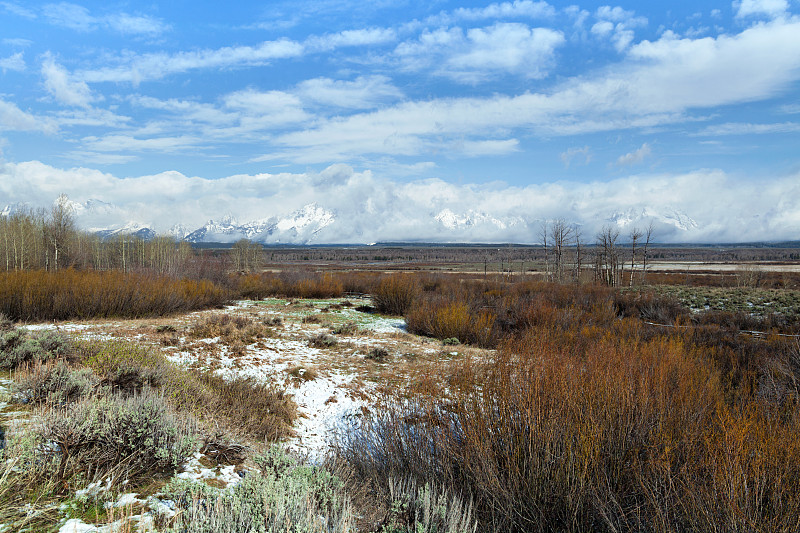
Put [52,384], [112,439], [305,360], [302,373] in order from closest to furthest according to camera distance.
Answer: [112,439] < [52,384] < [302,373] < [305,360]

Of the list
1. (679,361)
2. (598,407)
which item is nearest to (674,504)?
(598,407)

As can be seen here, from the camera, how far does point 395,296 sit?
73.0ft

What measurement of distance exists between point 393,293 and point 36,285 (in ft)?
49.3

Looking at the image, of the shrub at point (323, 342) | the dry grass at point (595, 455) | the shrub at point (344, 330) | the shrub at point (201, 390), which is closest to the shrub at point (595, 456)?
the dry grass at point (595, 455)

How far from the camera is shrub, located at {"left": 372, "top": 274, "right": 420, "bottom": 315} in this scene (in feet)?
72.6

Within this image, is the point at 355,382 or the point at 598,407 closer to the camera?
the point at 598,407

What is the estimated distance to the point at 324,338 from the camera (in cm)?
1355

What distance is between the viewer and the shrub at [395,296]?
72.6 feet

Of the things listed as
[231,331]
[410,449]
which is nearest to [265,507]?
[410,449]

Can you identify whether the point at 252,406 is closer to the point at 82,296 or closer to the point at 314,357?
the point at 314,357

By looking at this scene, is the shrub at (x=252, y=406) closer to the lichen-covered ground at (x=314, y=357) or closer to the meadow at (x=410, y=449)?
the meadow at (x=410, y=449)

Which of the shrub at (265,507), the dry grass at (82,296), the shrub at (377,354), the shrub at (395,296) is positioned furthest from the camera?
the shrub at (395,296)

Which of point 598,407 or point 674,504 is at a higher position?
point 598,407

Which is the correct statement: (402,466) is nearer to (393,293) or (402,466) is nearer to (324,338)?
(324,338)
